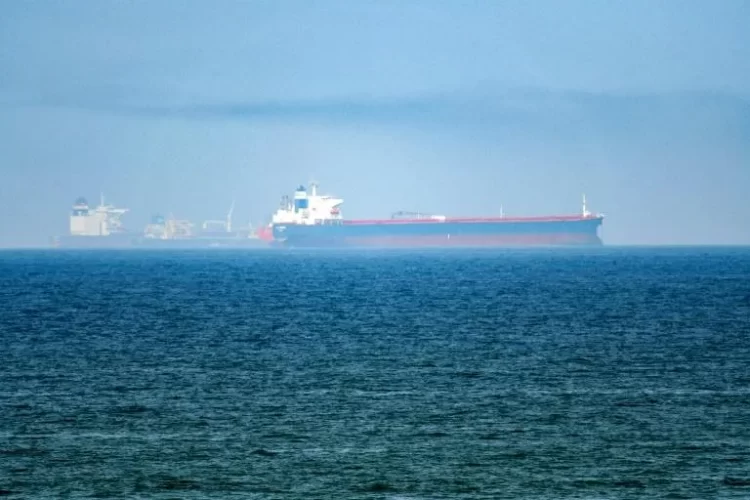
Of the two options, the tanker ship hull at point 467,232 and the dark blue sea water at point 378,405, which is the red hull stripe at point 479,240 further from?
the dark blue sea water at point 378,405

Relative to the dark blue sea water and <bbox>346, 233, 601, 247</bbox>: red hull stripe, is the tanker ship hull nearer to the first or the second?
<bbox>346, 233, 601, 247</bbox>: red hull stripe

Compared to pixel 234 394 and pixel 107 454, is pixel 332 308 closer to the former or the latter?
pixel 234 394

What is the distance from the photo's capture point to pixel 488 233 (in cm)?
18312

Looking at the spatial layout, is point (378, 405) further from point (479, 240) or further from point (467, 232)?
point (479, 240)

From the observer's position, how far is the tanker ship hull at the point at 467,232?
181m

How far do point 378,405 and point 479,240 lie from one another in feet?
542

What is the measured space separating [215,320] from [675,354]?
18561mm

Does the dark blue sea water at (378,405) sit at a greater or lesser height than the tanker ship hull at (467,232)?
lesser

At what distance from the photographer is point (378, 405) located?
74.1 feet

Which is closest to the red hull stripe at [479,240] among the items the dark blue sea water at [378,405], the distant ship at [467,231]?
the distant ship at [467,231]

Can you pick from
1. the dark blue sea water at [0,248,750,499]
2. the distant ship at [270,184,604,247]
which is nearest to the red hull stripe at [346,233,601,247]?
the distant ship at [270,184,604,247]

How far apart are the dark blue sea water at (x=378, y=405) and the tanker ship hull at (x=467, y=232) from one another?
441ft

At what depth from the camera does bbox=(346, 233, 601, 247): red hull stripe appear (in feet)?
598

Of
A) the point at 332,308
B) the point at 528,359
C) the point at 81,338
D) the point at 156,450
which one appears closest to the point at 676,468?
the point at 156,450
